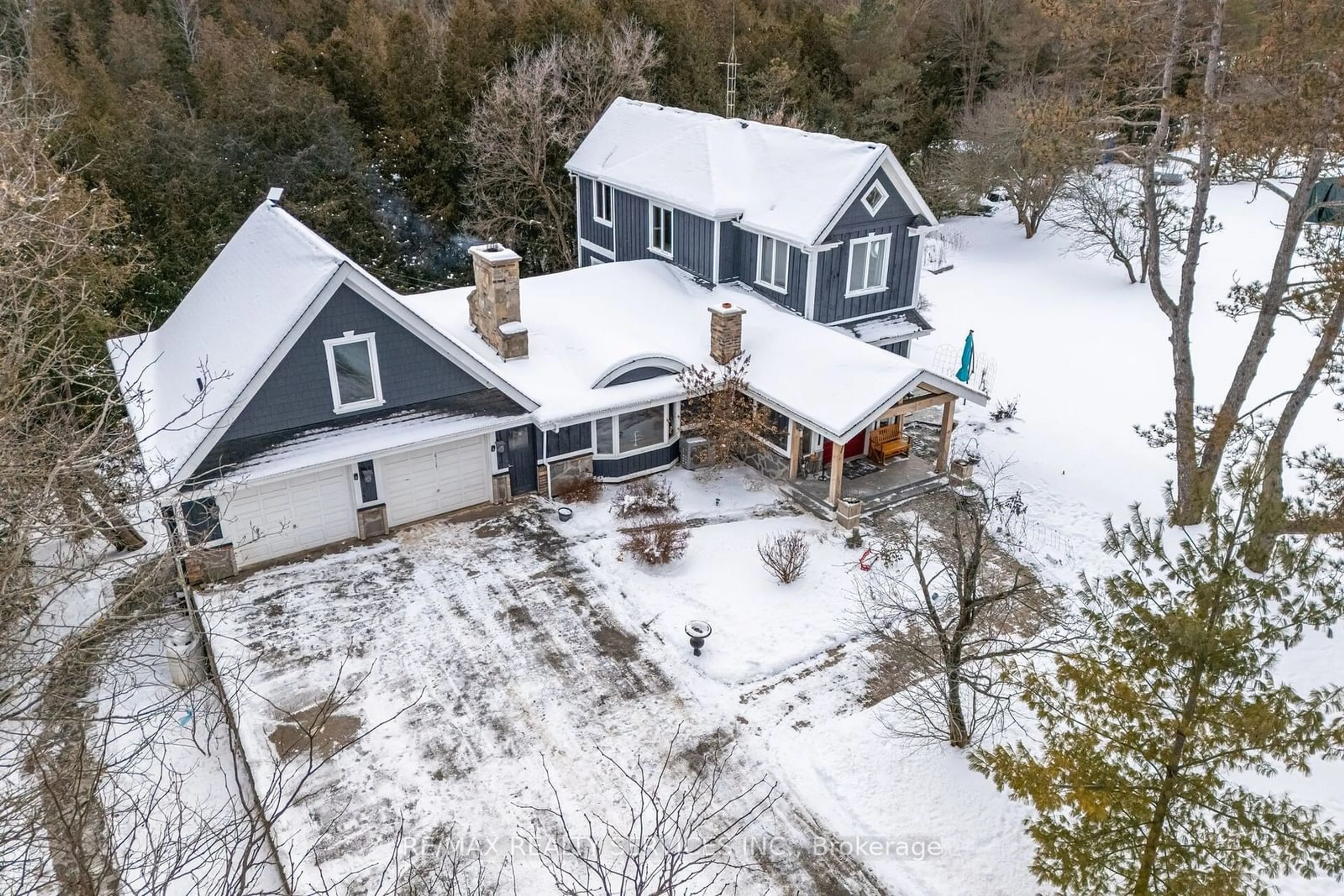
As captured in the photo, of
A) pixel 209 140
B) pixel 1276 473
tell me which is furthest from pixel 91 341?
pixel 1276 473

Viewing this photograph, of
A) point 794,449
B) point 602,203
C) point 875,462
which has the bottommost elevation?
point 875,462

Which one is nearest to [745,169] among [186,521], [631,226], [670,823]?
[631,226]

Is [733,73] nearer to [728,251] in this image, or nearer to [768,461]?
[728,251]

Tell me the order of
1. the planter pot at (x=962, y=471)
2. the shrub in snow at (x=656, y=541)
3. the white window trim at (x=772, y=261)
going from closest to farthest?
the shrub in snow at (x=656, y=541)
the planter pot at (x=962, y=471)
the white window trim at (x=772, y=261)

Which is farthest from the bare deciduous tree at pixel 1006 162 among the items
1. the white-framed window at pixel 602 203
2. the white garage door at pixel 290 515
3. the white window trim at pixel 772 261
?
the white garage door at pixel 290 515

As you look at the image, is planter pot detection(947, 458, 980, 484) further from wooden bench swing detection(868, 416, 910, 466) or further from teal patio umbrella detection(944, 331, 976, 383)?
teal patio umbrella detection(944, 331, 976, 383)

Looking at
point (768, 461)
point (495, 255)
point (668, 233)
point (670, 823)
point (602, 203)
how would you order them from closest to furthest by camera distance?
point (670, 823) → point (495, 255) → point (768, 461) → point (668, 233) → point (602, 203)

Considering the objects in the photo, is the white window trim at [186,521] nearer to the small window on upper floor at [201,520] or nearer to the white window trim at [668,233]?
the small window on upper floor at [201,520]
